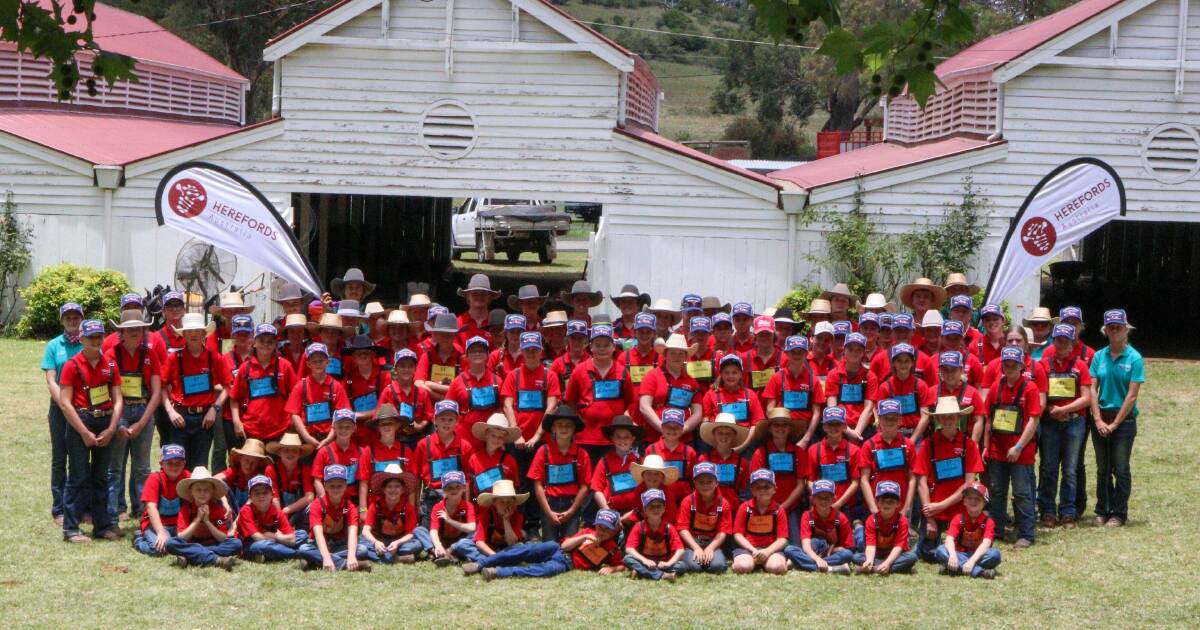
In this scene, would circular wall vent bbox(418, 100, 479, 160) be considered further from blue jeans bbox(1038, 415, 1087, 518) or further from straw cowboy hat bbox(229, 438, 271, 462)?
blue jeans bbox(1038, 415, 1087, 518)

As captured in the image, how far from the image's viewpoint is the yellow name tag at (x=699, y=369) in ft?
36.4

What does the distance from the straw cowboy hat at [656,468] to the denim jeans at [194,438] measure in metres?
3.39

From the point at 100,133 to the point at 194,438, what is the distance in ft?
49.3

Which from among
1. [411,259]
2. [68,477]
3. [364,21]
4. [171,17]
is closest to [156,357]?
[68,477]

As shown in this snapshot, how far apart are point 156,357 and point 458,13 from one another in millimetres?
9811

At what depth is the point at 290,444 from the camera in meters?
10.2

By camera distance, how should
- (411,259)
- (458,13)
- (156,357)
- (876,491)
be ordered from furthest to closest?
(411,259) < (458,13) < (156,357) < (876,491)

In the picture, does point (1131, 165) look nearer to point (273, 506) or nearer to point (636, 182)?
point (636, 182)

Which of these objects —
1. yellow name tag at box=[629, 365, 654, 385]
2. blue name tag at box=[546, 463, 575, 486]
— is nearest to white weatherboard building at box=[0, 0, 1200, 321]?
yellow name tag at box=[629, 365, 654, 385]

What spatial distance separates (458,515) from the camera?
1016 centimetres

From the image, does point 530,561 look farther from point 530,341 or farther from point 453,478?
point 530,341

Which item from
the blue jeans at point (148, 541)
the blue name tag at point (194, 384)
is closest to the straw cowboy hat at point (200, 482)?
the blue jeans at point (148, 541)

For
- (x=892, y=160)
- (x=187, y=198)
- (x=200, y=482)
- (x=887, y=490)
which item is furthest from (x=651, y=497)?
(x=892, y=160)

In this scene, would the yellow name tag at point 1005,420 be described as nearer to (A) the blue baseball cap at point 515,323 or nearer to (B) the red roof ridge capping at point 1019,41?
(A) the blue baseball cap at point 515,323
